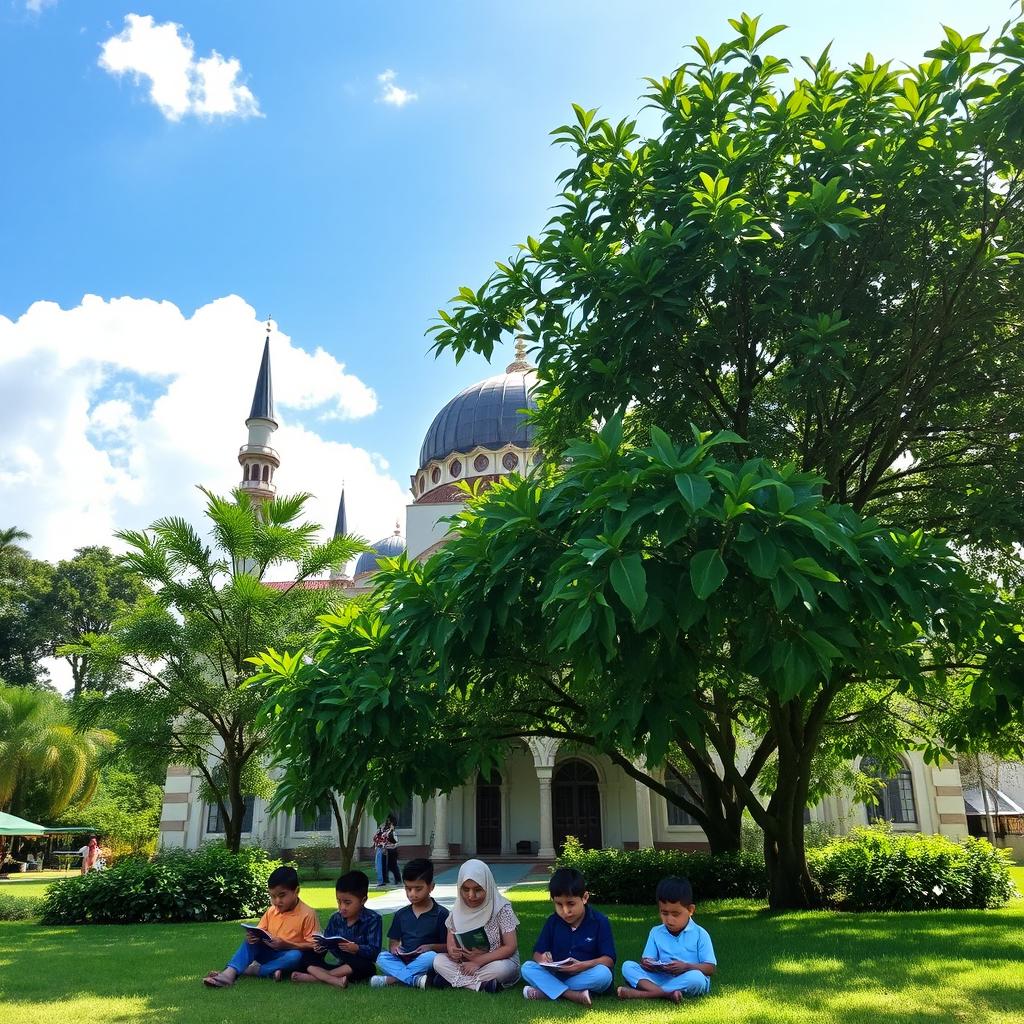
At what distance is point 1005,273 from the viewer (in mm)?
8516

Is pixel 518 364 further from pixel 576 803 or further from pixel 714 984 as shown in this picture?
pixel 714 984

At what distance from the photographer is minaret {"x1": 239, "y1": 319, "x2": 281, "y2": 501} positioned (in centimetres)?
4325

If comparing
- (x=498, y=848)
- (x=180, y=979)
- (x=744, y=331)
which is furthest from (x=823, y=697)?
(x=498, y=848)

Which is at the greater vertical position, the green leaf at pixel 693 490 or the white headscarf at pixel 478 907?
the green leaf at pixel 693 490

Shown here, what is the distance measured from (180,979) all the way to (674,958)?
4051mm

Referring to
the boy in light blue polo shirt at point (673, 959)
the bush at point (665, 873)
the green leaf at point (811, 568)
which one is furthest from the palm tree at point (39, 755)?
the green leaf at point (811, 568)

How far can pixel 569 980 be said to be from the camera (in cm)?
580

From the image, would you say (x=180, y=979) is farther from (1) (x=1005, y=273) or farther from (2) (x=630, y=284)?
(1) (x=1005, y=273)

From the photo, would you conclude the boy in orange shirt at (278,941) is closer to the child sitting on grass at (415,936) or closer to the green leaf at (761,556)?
the child sitting on grass at (415,936)

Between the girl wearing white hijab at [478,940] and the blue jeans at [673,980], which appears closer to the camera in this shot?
the blue jeans at [673,980]

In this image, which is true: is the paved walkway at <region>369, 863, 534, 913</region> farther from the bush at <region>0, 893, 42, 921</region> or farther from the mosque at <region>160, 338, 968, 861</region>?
the bush at <region>0, 893, 42, 921</region>

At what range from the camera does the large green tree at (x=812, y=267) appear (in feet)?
25.0

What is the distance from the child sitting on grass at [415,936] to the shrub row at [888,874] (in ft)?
25.9

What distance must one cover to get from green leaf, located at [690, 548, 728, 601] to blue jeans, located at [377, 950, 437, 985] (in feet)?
12.2
